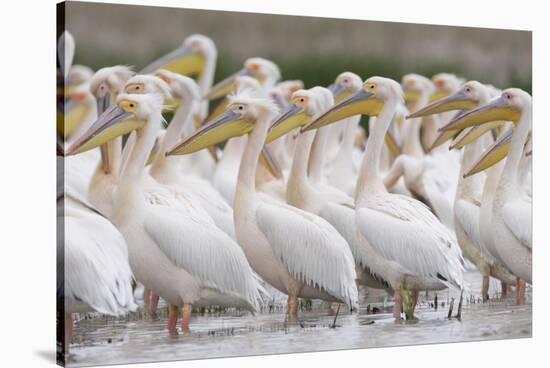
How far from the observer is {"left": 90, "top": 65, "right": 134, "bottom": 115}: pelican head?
7.62m

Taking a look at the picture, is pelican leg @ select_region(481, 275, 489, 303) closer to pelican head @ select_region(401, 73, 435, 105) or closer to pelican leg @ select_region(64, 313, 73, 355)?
pelican head @ select_region(401, 73, 435, 105)

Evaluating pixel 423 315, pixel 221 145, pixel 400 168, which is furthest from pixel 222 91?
pixel 423 315

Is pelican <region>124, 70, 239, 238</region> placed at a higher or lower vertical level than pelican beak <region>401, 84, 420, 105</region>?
lower

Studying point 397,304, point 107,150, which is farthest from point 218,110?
point 397,304

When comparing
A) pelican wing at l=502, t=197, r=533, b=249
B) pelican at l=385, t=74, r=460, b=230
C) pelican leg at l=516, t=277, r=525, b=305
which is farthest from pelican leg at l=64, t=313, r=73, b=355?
pelican leg at l=516, t=277, r=525, b=305

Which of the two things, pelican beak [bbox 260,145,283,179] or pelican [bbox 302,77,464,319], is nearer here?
pelican beak [bbox 260,145,283,179]

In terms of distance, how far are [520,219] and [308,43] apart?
6.89 feet

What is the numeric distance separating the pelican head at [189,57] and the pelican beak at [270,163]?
0.71m

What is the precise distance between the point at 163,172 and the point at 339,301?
151cm

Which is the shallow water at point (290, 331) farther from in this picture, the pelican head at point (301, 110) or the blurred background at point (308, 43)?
the blurred background at point (308, 43)

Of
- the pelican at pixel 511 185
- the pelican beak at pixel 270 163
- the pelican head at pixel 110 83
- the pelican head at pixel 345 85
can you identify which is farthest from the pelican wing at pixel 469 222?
the pelican head at pixel 110 83

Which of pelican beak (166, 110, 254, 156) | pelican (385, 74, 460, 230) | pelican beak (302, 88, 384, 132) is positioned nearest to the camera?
pelican beak (166, 110, 254, 156)

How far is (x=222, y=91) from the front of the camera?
8.08m

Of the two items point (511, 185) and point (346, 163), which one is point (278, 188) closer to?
point (346, 163)
